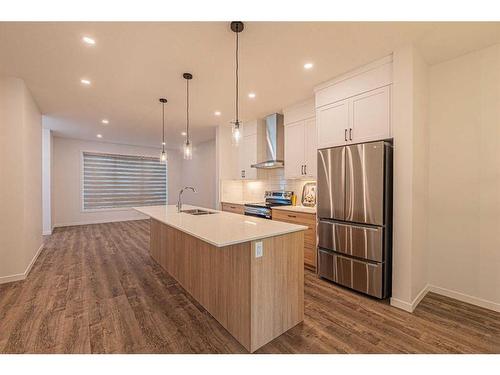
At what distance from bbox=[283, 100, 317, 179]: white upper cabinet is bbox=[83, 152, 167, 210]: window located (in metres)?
6.11

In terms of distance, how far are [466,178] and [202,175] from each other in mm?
6711

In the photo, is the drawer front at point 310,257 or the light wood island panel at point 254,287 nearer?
the light wood island panel at point 254,287

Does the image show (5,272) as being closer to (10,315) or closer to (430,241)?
(10,315)

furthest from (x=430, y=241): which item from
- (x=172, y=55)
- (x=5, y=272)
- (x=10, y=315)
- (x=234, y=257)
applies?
(x=5, y=272)

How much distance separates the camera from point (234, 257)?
1.95 metres

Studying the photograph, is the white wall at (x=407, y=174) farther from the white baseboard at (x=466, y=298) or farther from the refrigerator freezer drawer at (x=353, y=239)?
the white baseboard at (x=466, y=298)

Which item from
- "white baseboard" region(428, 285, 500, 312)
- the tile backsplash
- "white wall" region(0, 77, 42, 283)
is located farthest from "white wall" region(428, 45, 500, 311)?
"white wall" region(0, 77, 42, 283)

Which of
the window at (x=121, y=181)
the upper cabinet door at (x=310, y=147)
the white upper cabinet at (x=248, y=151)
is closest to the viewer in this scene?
the upper cabinet door at (x=310, y=147)

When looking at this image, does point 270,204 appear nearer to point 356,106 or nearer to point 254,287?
point 356,106

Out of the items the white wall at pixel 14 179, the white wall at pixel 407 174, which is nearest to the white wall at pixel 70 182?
the white wall at pixel 14 179

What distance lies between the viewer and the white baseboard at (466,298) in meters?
2.36

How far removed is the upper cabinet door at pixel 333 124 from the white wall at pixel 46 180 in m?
6.69

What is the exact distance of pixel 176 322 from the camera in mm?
2141
